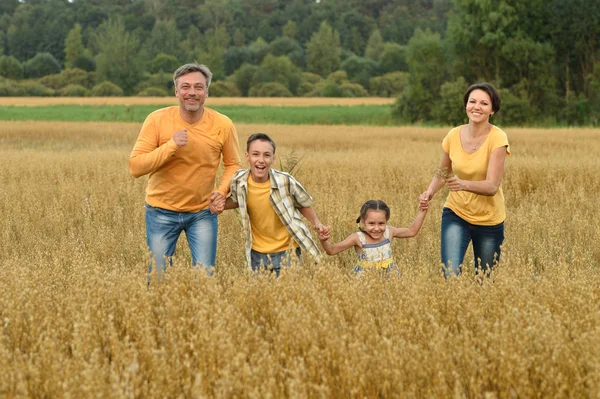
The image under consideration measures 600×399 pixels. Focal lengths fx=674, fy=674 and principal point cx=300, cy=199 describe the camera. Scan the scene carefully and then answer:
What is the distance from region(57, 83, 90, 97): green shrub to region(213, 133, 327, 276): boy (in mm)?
70332

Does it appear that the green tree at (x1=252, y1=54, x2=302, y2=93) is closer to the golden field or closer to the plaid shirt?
the golden field

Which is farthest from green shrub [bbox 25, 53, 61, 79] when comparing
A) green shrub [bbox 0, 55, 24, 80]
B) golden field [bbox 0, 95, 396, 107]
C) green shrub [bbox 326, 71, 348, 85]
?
green shrub [bbox 326, 71, 348, 85]

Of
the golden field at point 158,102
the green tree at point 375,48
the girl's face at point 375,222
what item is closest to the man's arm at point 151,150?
the girl's face at point 375,222

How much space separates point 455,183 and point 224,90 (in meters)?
70.0

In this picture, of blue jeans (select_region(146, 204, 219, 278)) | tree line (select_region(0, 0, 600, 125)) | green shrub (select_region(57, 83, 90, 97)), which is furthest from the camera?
green shrub (select_region(57, 83, 90, 97))

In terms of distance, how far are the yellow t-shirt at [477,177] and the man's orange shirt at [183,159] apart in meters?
1.68

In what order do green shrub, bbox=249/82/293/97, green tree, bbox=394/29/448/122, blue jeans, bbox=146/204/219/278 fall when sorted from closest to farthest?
blue jeans, bbox=146/204/219/278
green tree, bbox=394/29/448/122
green shrub, bbox=249/82/293/97

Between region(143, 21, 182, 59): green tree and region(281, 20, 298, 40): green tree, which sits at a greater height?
region(281, 20, 298, 40): green tree

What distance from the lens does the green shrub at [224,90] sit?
A: 72.1 m

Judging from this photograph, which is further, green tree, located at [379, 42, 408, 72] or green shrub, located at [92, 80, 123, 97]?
green tree, located at [379, 42, 408, 72]

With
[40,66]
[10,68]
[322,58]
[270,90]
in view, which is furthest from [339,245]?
[322,58]

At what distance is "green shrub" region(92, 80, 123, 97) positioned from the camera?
71250 mm

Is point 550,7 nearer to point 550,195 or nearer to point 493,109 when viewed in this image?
point 550,195

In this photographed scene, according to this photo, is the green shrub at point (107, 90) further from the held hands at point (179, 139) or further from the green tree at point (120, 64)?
the held hands at point (179, 139)
